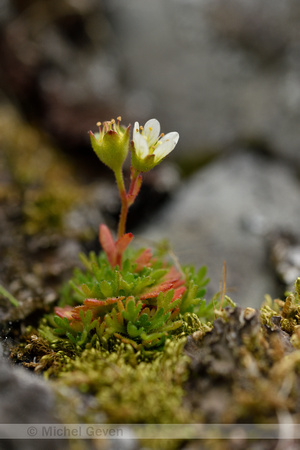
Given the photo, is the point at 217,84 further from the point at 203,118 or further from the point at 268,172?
the point at 268,172

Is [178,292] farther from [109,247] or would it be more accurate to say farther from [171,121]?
[171,121]

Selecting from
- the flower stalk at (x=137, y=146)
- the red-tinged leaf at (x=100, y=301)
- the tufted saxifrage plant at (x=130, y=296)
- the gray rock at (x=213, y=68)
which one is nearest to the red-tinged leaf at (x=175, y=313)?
the tufted saxifrage plant at (x=130, y=296)

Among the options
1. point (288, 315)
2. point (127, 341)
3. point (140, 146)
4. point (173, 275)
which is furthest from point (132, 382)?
point (140, 146)

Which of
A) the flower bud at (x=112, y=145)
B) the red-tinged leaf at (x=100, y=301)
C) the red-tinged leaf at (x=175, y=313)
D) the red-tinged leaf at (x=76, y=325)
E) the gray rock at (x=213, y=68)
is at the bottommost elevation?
the red-tinged leaf at (x=76, y=325)

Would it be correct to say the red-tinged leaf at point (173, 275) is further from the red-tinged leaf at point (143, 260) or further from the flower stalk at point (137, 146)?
the flower stalk at point (137, 146)

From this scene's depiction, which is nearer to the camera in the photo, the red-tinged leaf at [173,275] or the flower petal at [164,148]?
the flower petal at [164,148]

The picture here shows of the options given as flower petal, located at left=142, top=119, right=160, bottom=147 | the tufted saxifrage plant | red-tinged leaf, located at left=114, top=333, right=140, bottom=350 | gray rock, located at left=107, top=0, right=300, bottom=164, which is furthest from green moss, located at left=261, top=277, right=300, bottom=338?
gray rock, located at left=107, top=0, right=300, bottom=164

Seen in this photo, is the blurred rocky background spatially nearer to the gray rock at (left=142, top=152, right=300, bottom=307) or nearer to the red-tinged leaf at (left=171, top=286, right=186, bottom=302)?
the gray rock at (left=142, top=152, right=300, bottom=307)
